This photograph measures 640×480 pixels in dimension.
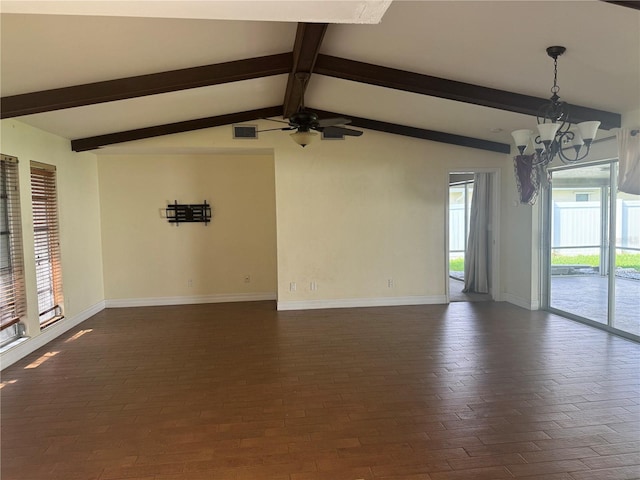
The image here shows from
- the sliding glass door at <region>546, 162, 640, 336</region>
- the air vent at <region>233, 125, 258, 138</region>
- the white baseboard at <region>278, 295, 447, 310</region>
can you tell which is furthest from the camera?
the white baseboard at <region>278, 295, 447, 310</region>

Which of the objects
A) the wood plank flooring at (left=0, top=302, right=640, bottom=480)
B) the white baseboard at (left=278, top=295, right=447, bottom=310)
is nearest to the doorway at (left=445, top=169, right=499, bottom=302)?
the white baseboard at (left=278, top=295, right=447, bottom=310)

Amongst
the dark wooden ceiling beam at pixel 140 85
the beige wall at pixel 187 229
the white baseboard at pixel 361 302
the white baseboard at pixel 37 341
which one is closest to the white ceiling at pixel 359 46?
the dark wooden ceiling beam at pixel 140 85


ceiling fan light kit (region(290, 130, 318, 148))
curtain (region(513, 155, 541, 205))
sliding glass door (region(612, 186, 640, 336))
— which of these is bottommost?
sliding glass door (region(612, 186, 640, 336))

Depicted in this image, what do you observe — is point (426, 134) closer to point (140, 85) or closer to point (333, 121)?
point (333, 121)

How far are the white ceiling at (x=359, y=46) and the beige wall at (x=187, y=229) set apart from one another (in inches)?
77.7

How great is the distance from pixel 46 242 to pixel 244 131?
297cm

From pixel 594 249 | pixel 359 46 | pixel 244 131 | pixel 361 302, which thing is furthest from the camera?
pixel 361 302

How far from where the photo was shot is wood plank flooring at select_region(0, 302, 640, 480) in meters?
2.47

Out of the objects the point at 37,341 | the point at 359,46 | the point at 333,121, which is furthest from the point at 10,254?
the point at 359,46

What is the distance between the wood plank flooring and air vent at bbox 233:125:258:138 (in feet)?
9.19

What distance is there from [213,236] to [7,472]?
4787mm

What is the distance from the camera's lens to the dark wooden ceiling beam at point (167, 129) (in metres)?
5.63

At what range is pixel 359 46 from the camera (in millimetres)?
3590

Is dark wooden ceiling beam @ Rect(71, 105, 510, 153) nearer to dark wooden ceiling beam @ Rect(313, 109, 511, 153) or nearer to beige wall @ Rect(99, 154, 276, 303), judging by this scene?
→ dark wooden ceiling beam @ Rect(313, 109, 511, 153)
